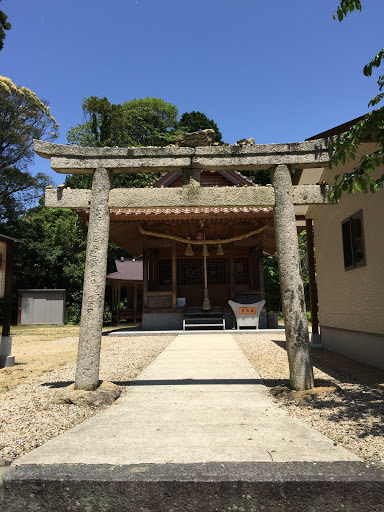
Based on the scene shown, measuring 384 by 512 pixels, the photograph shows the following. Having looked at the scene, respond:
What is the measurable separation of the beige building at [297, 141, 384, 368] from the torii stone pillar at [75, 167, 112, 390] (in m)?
4.54

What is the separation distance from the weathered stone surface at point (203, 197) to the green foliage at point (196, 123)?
101 ft

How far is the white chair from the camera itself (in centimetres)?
1359

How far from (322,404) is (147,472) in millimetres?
2511

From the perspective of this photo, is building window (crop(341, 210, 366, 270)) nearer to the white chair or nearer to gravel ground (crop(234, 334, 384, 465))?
gravel ground (crop(234, 334, 384, 465))

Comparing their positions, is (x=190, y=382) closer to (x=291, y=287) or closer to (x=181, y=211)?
(x=291, y=287)

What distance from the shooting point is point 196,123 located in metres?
34.7

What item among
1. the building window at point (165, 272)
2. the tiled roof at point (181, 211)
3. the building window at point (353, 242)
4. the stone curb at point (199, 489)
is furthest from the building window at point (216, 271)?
the stone curb at point (199, 489)

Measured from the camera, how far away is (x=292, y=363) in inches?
184

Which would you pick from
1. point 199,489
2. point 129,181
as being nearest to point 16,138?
point 129,181

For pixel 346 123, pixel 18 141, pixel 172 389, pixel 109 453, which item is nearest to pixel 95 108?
pixel 18 141

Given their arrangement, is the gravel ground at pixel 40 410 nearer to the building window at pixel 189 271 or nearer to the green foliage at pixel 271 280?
the building window at pixel 189 271

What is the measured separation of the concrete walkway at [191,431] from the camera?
273 cm

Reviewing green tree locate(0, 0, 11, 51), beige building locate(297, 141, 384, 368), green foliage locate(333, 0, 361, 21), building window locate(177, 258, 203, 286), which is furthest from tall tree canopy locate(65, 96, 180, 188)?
green foliage locate(333, 0, 361, 21)

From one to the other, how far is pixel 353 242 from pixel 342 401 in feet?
12.7
